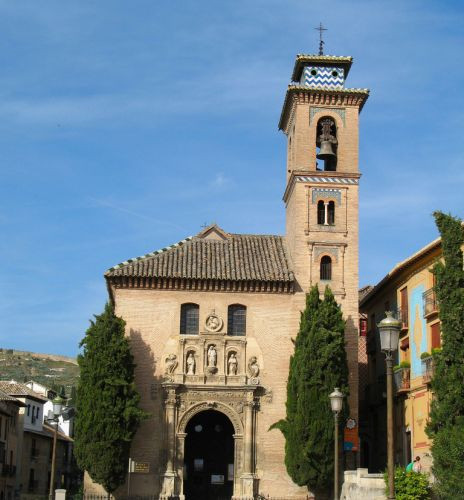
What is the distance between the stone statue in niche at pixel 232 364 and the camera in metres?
35.9

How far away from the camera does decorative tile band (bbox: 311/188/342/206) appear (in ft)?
125

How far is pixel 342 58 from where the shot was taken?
38.9 m

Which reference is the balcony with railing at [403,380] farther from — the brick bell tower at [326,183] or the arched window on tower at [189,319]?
the arched window on tower at [189,319]

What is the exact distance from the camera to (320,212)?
3812 cm

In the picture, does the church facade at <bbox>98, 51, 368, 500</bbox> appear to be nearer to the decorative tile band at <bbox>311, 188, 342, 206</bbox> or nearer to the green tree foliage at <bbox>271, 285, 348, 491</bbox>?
the decorative tile band at <bbox>311, 188, 342, 206</bbox>

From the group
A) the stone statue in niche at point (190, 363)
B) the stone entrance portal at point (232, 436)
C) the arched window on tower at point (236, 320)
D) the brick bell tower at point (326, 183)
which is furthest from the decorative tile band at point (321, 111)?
the stone entrance portal at point (232, 436)

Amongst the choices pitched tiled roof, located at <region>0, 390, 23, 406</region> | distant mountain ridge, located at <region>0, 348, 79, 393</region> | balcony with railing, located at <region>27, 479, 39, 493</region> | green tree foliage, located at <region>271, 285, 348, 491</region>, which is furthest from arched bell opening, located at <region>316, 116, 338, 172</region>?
distant mountain ridge, located at <region>0, 348, 79, 393</region>

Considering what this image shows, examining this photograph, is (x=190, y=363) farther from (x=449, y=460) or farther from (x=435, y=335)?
(x=449, y=460)

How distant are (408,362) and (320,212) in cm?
786

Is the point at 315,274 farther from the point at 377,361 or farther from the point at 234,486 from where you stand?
the point at 234,486

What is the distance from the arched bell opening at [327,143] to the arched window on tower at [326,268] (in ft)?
14.0

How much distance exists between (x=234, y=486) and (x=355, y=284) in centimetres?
1007

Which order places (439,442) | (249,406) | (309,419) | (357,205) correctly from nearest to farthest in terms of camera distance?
(439,442)
(309,419)
(249,406)
(357,205)

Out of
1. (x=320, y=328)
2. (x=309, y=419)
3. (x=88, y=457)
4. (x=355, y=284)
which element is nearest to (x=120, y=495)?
(x=88, y=457)
